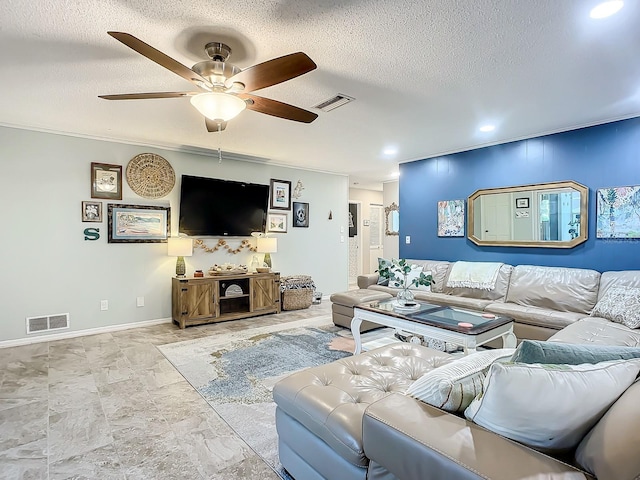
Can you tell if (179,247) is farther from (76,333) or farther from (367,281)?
(367,281)

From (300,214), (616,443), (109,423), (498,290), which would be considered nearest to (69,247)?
(109,423)

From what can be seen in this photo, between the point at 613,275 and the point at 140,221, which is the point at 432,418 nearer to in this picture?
the point at 613,275

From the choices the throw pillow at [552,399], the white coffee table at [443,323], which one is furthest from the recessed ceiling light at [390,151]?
the throw pillow at [552,399]

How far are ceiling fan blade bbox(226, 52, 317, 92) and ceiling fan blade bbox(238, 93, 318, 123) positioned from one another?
152 mm

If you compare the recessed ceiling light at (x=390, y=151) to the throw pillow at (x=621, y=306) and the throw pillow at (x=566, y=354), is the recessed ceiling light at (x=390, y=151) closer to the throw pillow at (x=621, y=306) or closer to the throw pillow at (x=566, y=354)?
the throw pillow at (x=621, y=306)

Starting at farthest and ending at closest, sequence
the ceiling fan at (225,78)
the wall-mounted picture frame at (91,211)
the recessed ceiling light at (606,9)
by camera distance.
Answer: the wall-mounted picture frame at (91,211) → the ceiling fan at (225,78) → the recessed ceiling light at (606,9)

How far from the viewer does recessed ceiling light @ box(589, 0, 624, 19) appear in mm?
1805

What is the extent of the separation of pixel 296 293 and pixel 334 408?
4.14 metres

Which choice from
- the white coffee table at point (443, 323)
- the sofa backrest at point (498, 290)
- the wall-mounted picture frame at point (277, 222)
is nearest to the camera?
the white coffee table at point (443, 323)

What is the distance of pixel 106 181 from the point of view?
4387 mm

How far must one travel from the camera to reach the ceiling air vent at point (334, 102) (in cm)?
308

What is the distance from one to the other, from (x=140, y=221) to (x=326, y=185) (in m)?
3.30

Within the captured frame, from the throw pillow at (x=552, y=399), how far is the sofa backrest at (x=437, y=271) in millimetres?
3707

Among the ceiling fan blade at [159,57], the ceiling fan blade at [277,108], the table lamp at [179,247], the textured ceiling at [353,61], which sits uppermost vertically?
the textured ceiling at [353,61]
